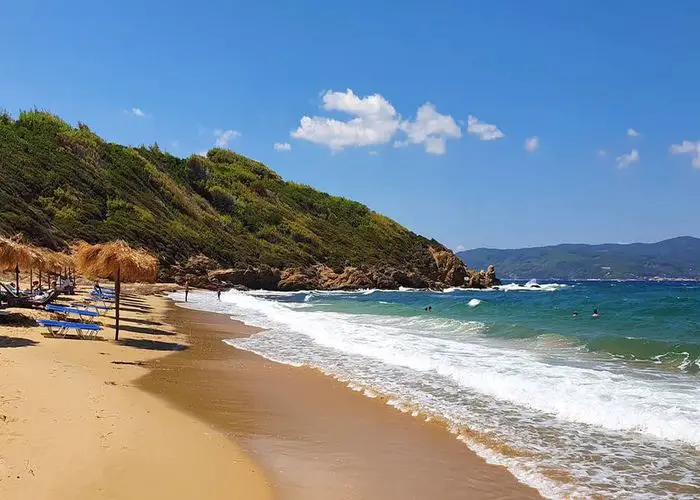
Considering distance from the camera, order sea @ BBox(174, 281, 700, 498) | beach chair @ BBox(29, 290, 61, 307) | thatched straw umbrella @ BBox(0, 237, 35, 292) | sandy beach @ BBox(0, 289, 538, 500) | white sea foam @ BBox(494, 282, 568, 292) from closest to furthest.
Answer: sandy beach @ BBox(0, 289, 538, 500) → sea @ BBox(174, 281, 700, 498) → thatched straw umbrella @ BBox(0, 237, 35, 292) → beach chair @ BBox(29, 290, 61, 307) → white sea foam @ BBox(494, 282, 568, 292)

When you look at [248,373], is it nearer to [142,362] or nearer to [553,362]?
[142,362]

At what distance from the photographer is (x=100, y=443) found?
5.92m

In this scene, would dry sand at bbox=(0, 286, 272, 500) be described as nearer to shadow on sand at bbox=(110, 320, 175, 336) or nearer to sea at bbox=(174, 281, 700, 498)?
sea at bbox=(174, 281, 700, 498)

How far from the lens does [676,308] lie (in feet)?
89.5

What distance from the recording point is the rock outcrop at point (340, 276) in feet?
178

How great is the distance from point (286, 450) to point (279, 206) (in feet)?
269

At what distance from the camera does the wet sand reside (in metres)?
5.51

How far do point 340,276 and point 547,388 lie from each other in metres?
57.7

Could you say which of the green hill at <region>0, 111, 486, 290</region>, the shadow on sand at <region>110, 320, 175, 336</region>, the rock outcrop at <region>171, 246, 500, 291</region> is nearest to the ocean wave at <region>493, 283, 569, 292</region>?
the rock outcrop at <region>171, 246, 500, 291</region>

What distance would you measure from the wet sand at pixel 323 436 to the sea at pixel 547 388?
17.9 inches

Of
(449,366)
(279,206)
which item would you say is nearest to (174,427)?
(449,366)

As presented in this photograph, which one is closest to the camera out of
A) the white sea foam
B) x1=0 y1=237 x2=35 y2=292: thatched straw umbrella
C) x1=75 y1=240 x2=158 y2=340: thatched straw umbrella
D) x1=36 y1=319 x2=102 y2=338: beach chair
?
x1=36 y1=319 x2=102 y2=338: beach chair

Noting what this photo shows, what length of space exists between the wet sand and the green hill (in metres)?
34.4

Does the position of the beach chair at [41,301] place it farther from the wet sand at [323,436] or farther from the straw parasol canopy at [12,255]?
the wet sand at [323,436]
